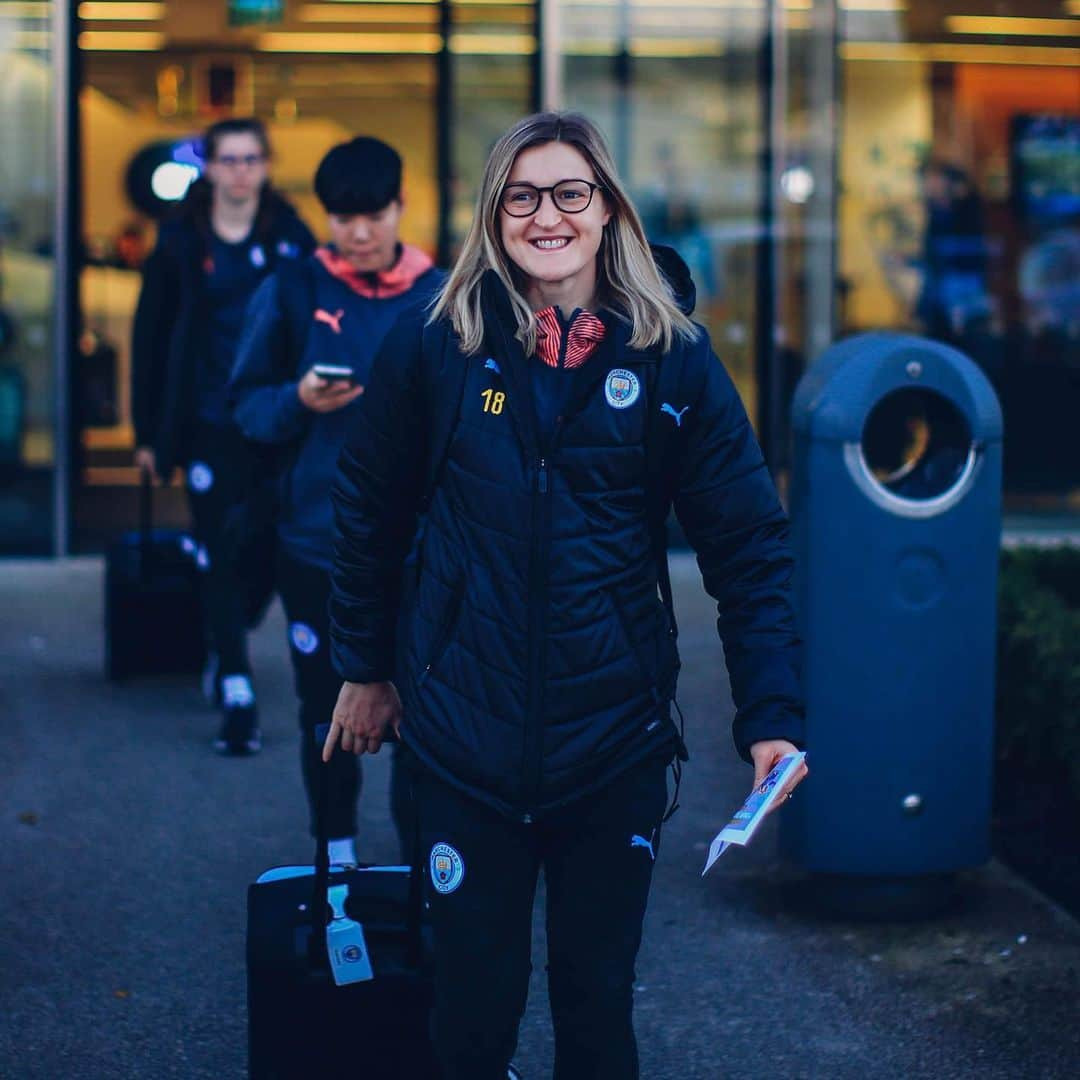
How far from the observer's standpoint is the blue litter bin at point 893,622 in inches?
181

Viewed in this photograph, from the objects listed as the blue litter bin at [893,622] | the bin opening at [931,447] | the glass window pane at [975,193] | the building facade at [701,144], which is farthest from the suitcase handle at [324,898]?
the glass window pane at [975,193]

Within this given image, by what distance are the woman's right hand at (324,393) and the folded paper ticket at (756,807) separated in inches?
67.2

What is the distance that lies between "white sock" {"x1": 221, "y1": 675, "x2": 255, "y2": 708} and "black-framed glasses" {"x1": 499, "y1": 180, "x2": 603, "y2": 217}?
3.62m

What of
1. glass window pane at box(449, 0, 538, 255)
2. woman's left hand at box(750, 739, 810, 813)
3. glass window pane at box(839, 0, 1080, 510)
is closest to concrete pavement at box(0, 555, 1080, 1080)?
woman's left hand at box(750, 739, 810, 813)

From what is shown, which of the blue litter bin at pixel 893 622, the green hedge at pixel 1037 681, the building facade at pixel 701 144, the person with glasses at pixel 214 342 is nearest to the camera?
the blue litter bin at pixel 893 622

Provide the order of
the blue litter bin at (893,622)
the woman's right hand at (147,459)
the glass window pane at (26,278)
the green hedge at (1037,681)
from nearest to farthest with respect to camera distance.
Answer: the blue litter bin at (893,622) < the green hedge at (1037,681) < the woman's right hand at (147,459) < the glass window pane at (26,278)

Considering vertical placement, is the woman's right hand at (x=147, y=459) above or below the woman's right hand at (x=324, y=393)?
below

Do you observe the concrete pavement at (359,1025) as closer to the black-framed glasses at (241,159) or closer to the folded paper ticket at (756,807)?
the folded paper ticket at (756,807)

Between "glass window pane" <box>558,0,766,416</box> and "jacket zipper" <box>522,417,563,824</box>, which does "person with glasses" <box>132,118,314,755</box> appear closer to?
"jacket zipper" <box>522,417,563,824</box>

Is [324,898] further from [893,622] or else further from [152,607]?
[152,607]

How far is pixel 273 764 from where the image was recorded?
20.3 ft

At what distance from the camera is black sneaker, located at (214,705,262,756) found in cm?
629

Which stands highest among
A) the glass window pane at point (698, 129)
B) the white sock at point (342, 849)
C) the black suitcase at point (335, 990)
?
the glass window pane at point (698, 129)

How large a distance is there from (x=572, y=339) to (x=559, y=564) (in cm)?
35
